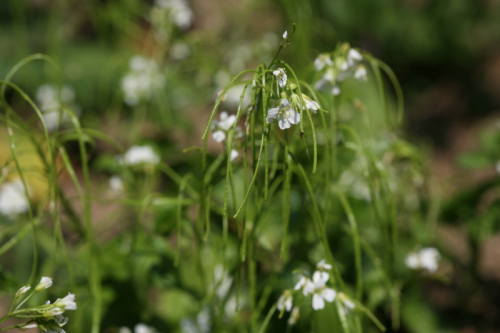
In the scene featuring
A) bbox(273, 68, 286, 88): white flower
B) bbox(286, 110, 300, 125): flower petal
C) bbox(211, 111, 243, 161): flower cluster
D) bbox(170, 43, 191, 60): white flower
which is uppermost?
bbox(170, 43, 191, 60): white flower

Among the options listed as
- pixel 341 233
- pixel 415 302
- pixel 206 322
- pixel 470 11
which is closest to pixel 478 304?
pixel 415 302

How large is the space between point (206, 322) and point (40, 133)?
1446mm

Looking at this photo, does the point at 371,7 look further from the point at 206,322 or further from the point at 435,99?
the point at 206,322

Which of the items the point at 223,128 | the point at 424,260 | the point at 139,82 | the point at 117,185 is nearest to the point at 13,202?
the point at 117,185

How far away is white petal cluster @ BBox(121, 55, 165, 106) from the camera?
4.73 feet

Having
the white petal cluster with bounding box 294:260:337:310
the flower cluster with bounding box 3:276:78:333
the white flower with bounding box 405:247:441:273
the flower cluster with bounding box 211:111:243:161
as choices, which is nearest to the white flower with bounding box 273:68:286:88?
the flower cluster with bounding box 211:111:243:161

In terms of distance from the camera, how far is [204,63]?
135cm

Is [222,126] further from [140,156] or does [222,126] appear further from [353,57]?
[140,156]

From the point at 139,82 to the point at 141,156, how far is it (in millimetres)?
325

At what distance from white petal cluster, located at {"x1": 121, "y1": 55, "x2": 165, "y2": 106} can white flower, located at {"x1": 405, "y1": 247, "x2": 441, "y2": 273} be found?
936mm

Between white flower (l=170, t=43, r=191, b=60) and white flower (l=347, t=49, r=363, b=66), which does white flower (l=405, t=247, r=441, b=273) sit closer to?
white flower (l=347, t=49, r=363, b=66)

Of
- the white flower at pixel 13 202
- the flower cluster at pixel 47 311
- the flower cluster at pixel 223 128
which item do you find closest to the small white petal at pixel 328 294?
the flower cluster at pixel 223 128

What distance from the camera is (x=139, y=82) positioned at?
1448 mm

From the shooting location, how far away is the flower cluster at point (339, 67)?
0.79m
